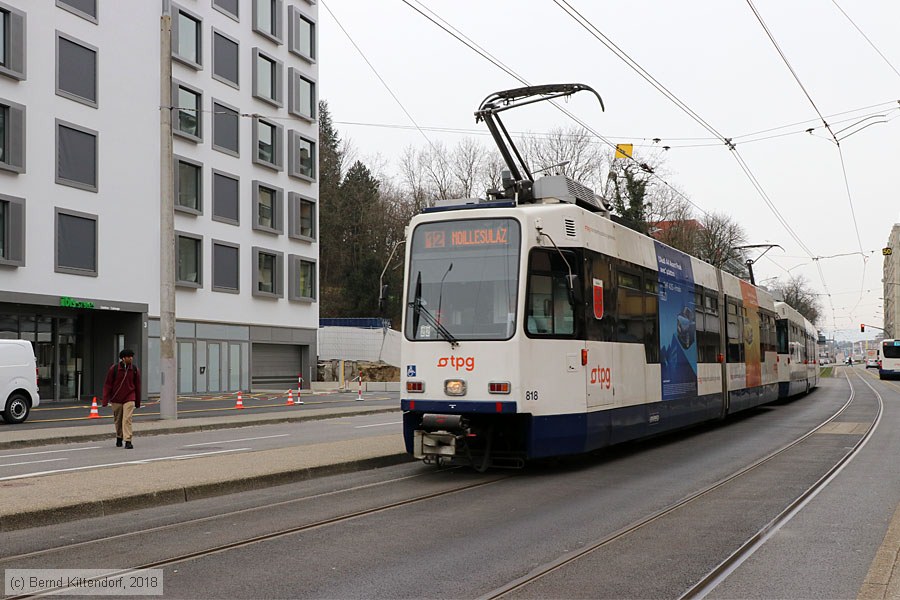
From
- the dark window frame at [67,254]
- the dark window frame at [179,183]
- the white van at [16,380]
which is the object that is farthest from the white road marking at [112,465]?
the dark window frame at [179,183]

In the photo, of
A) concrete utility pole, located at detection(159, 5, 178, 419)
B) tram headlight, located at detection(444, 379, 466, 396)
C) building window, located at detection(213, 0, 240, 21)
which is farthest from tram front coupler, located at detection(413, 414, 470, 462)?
building window, located at detection(213, 0, 240, 21)

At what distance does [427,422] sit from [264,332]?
33.7 metres

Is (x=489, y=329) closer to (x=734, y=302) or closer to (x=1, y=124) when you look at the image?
(x=734, y=302)

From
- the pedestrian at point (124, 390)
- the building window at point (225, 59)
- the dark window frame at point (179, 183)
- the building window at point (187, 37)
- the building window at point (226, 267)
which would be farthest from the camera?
the building window at point (225, 59)

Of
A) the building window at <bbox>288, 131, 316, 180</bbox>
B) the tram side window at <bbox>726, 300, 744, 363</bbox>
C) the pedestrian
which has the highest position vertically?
the building window at <bbox>288, 131, 316, 180</bbox>

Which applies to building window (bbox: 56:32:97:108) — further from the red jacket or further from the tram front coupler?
the tram front coupler

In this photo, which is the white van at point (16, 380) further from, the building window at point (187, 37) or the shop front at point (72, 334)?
the building window at point (187, 37)

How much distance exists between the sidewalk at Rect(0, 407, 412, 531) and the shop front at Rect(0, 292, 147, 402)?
67.1 ft

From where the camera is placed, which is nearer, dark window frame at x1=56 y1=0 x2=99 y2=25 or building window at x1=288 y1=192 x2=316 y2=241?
dark window frame at x1=56 y1=0 x2=99 y2=25

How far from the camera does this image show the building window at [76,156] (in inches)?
1286

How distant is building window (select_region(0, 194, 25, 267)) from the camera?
100ft

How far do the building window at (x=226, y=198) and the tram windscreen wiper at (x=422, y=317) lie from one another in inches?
1196

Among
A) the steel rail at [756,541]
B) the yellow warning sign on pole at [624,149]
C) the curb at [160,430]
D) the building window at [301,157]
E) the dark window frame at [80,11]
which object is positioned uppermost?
the dark window frame at [80,11]

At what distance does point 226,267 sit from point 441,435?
31.7 meters
